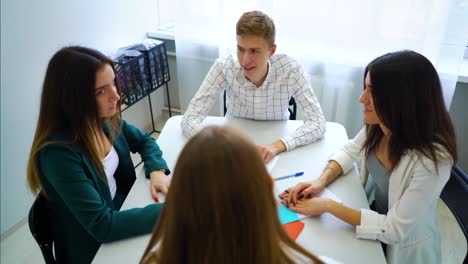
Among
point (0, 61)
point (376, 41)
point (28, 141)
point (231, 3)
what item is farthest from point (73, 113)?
point (376, 41)

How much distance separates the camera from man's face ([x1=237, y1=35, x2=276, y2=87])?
5.36 feet

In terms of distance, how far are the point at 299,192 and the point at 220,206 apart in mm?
703

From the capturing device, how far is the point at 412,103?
1040 millimetres

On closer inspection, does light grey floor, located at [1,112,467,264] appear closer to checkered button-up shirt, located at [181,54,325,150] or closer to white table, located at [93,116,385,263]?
white table, located at [93,116,385,263]

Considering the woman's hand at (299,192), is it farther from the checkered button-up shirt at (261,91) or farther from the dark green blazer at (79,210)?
→ the checkered button-up shirt at (261,91)

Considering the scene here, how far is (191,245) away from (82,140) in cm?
70

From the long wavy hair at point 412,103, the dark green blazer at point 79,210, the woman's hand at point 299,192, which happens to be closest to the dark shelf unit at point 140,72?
the dark green blazer at point 79,210

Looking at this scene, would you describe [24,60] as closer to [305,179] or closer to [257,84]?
[257,84]

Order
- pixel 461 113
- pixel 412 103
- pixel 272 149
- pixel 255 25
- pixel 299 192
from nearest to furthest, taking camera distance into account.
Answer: pixel 412 103 < pixel 299 192 < pixel 272 149 < pixel 255 25 < pixel 461 113

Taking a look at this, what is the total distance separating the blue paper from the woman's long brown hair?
19.6 inches

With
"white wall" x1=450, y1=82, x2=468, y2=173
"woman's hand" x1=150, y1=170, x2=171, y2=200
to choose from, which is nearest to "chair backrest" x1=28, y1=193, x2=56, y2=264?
"woman's hand" x1=150, y1=170, x2=171, y2=200

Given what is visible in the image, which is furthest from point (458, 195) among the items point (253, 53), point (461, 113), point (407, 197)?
point (461, 113)

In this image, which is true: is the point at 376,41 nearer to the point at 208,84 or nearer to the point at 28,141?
the point at 208,84

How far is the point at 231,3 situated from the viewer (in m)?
2.37
